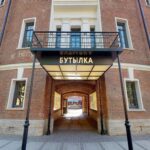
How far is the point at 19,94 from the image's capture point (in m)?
8.36

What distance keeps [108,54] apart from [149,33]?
614cm

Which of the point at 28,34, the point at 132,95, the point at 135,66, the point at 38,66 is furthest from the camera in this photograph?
the point at 28,34

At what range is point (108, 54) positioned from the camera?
6.09 m

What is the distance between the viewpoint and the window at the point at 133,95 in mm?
8117

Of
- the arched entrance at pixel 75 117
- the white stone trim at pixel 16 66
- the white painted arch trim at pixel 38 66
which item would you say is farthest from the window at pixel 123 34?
the white stone trim at pixel 16 66

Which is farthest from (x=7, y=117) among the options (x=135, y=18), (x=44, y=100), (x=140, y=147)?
(x=135, y=18)

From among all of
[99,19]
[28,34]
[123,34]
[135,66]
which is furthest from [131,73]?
[28,34]

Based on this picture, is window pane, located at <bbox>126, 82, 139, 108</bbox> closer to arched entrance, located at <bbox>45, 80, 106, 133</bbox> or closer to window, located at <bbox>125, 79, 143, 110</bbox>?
window, located at <bbox>125, 79, 143, 110</bbox>

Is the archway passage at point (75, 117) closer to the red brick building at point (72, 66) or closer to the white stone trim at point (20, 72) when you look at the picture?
the red brick building at point (72, 66)

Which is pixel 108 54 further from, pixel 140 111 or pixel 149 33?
pixel 149 33

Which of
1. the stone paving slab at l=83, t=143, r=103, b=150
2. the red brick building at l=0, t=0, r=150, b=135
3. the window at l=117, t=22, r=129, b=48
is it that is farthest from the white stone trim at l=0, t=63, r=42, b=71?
the window at l=117, t=22, r=129, b=48

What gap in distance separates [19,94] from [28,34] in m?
4.66

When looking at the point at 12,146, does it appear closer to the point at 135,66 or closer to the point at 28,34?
the point at 28,34

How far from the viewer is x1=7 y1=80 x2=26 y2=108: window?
807 centimetres
